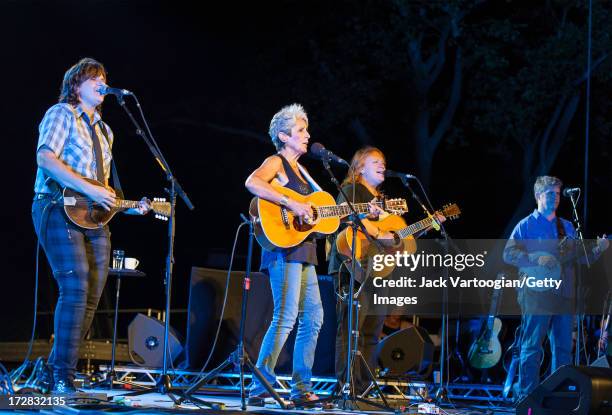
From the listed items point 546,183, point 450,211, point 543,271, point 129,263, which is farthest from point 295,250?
point 546,183

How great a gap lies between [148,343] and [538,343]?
11.6ft

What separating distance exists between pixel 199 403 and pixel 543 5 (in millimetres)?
11552

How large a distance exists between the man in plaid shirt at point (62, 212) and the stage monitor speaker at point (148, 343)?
2.89 m

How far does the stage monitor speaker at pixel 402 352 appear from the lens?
808cm

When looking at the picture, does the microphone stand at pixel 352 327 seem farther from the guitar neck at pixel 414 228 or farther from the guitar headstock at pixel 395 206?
the guitar neck at pixel 414 228

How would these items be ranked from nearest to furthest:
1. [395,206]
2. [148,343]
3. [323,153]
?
1. [323,153]
2. [395,206]
3. [148,343]

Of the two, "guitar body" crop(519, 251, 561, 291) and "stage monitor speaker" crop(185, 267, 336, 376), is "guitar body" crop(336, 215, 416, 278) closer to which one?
"guitar body" crop(519, 251, 561, 291)

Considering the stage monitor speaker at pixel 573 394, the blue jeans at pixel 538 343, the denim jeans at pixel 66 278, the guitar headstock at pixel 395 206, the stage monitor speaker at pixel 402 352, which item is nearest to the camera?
the stage monitor speaker at pixel 573 394

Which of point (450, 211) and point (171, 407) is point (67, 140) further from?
point (450, 211)

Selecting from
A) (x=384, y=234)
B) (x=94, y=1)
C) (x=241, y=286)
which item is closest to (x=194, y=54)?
(x=94, y=1)

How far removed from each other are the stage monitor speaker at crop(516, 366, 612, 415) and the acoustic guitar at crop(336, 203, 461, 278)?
1869mm

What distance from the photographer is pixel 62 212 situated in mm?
5238

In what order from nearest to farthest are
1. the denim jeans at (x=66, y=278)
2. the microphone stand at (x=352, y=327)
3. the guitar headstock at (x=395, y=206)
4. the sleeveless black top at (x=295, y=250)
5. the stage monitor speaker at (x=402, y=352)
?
1. the denim jeans at (x=66, y=278)
2. the microphone stand at (x=352, y=327)
3. the sleeveless black top at (x=295, y=250)
4. the guitar headstock at (x=395, y=206)
5. the stage monitor speaker at (x=402, y=352)

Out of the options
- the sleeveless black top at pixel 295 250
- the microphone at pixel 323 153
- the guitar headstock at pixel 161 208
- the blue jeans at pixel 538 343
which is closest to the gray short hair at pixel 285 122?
the sleeveless black top at pixel 295 250
